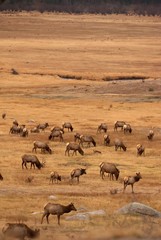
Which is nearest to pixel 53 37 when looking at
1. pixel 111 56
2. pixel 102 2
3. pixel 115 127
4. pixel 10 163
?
pixel 111 56

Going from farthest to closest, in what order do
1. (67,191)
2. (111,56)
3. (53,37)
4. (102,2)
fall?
1. (102,2)
2. (53,37)
3. (111,56)
4. (67,191)

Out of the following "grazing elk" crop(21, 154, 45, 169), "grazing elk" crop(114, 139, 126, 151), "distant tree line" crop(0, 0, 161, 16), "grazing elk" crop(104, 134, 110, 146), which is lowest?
"distant tree line" crop(0, 0, 161, 16)

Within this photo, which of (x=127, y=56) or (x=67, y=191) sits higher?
(x=67, y=191)

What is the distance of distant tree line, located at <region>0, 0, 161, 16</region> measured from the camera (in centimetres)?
13162

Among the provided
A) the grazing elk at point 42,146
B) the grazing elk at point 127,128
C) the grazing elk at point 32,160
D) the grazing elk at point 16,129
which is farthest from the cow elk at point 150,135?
the grazing elk at point 32,160

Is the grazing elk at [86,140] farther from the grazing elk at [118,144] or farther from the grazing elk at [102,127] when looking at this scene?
the grazing elk at [102,127]

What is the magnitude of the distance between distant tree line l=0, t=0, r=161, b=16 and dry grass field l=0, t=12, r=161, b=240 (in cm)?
620

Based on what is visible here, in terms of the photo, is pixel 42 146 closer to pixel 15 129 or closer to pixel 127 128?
pixel 15 129

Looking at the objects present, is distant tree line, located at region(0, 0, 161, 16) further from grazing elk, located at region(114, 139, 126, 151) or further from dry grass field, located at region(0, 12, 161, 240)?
grazing elk, located at region(114, 139, 126, 151)

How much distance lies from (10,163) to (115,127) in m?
10.6

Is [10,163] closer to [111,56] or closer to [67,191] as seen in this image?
[67,191]

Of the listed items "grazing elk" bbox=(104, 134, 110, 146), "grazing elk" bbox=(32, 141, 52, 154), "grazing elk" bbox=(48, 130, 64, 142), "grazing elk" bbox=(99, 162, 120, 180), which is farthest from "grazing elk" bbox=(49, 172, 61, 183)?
"grazing elk" bbox=(48, 130, 64, 142)

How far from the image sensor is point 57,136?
115 ft

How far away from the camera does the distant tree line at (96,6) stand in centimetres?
13162
